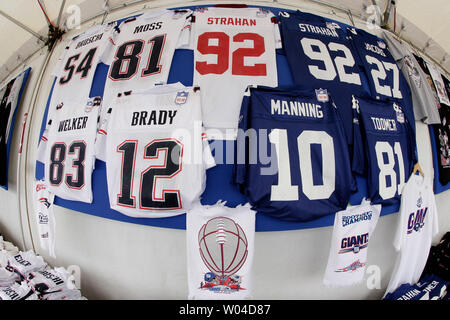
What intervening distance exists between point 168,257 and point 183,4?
1798 millimetres

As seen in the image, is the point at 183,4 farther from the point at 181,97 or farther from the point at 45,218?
the point at 45,218

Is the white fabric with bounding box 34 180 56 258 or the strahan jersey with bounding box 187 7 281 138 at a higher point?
the strahan jersey with bounding box 187 7 281 138

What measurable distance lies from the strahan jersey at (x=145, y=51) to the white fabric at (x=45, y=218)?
0.96 metres

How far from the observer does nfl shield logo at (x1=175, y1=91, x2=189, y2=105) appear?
1.00m

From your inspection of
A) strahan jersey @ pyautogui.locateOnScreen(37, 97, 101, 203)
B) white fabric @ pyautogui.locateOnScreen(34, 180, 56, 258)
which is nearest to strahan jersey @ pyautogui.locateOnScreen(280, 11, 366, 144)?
strahan jersey @ pyautogui.locateOnScreen(37, 97, 101, 203)

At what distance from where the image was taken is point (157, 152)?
978 millimetres

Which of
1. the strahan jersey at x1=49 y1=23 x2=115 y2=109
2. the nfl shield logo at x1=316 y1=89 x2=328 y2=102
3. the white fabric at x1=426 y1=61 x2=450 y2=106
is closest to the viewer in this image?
the nfl shield logo at x1=316 y1=89 x2=328 y2=102

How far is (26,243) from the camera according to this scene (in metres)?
1.68

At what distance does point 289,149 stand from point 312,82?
0.48m

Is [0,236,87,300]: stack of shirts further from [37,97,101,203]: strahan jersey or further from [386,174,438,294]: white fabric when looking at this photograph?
[386,174,438,294]: white fabric

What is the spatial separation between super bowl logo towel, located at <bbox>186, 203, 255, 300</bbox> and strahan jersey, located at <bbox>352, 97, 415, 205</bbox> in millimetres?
793

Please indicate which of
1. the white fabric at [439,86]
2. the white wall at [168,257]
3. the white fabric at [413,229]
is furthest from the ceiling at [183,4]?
the white fabric at [413,229]
